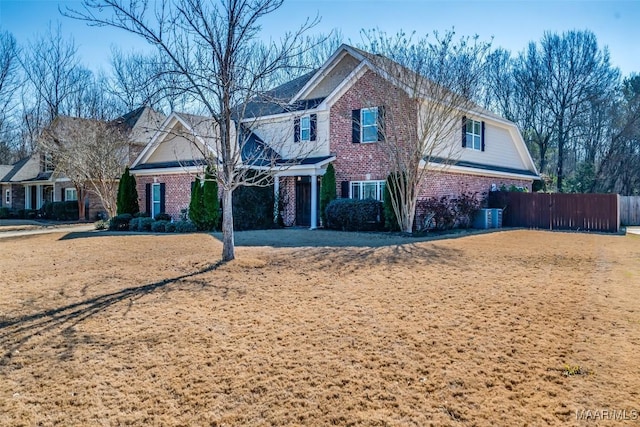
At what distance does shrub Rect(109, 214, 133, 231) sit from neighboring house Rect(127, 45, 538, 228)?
2177mm

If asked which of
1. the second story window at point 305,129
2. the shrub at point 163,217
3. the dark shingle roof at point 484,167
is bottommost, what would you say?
the shrub at point 163,217

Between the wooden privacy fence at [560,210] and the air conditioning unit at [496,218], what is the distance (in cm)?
93

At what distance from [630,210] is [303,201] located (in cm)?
1872

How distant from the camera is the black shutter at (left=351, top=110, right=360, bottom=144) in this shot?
18294 mm

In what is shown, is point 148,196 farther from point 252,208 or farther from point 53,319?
point 53,319

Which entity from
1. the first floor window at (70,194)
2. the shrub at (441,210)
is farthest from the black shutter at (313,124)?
the first floor window at (70,194)

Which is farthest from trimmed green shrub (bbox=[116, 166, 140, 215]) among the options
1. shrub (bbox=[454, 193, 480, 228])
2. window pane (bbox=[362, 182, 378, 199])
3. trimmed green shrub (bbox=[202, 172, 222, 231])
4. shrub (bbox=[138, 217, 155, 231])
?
shrub (bbox=[454, 193, 480, 228])

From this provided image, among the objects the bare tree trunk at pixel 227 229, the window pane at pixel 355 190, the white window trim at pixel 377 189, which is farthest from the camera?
the window pane at pixel 355 190

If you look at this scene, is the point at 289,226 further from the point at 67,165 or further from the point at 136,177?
the point at 67,165

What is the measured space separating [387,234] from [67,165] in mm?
19034

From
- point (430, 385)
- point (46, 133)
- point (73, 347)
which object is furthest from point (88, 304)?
point (46, 133)

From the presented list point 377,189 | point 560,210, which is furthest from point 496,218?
point 377,189

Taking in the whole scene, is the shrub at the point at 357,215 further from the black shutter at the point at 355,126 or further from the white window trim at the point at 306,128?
the white window trim at the point at 306,128

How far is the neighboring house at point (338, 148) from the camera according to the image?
17.8m
